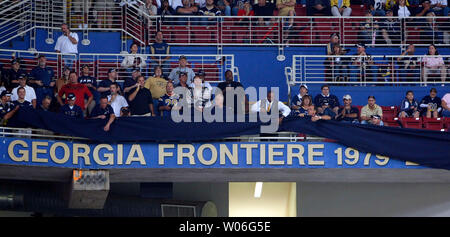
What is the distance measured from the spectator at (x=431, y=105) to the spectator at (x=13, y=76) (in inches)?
319

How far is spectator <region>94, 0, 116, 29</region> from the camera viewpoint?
22.9m

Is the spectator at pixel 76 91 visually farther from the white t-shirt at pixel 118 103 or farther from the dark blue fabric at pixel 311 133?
the dark blue fabric at pixel 311 133

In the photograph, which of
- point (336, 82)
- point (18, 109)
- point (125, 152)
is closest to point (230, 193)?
point (336, 82)

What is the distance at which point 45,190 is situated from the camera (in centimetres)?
1878

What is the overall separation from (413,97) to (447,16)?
433 centimetres

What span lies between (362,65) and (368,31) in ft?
8.91

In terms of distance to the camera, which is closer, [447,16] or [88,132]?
[88,132]

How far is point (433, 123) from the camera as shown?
1841 centimetres

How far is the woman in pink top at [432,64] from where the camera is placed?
68.8 ft

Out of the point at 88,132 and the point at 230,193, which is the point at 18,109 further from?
the point at 230,193

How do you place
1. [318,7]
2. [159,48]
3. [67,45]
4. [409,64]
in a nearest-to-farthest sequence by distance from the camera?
[67,45]
[159,48]
[409,64]
[318,7]

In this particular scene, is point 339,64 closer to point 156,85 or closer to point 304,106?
point 304,106

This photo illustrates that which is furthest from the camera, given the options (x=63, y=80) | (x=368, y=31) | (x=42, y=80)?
(x=368, y=31)

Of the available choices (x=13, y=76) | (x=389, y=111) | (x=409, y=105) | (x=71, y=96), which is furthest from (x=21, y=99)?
(x=409, y=105)
